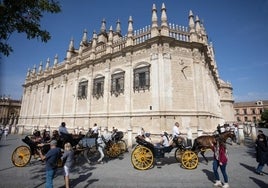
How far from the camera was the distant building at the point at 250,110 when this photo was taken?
2658 inches

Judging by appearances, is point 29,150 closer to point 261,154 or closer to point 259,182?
point 259,182

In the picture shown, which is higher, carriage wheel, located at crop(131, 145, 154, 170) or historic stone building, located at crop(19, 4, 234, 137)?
historic stone building, located at crop(19, 4, 234, 137)

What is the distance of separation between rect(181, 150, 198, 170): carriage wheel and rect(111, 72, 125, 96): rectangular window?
11645mm

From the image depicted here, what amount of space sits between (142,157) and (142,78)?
10.4m

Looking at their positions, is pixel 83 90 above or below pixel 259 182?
above

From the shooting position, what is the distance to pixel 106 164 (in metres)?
7.85

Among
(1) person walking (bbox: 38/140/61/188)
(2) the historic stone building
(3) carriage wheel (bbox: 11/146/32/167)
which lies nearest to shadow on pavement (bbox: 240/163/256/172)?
(2) the historic stone building

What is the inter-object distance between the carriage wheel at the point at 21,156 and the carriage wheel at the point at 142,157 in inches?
208

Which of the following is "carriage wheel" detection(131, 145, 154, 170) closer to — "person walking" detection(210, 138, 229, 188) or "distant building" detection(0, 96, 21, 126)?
"person walking" detection(210, 138, 229, 188)

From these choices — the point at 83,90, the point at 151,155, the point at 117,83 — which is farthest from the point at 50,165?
the point at 83,90

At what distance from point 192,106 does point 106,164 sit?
1046 cm

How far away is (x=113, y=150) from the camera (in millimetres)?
9391

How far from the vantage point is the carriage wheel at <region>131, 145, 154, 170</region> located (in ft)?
22.8

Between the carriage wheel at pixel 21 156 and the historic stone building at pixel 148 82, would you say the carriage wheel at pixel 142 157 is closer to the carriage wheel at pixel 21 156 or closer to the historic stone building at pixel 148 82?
the carriage wheel at pixel 21 156
